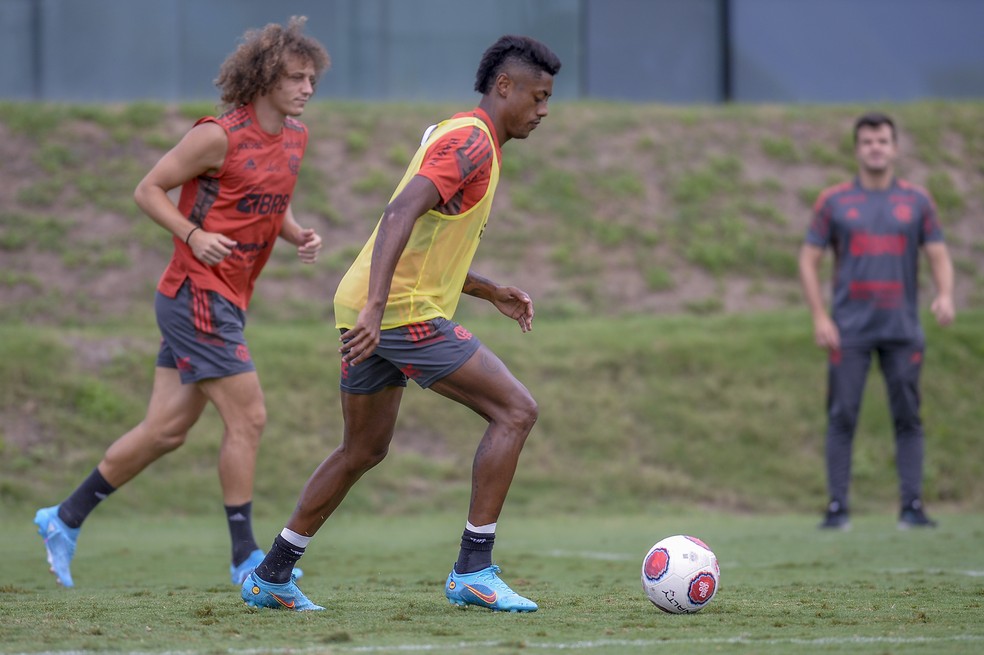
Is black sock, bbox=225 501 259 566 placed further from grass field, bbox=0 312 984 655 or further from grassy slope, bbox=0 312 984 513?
grassy slope, bbox=0 312 984 513

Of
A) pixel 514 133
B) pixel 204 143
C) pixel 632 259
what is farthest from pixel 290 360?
pixel 514 133

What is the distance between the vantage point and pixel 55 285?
47.2ft

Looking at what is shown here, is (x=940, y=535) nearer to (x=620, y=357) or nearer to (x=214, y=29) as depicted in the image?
(x=620, y=357)

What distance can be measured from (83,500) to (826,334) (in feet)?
17.8

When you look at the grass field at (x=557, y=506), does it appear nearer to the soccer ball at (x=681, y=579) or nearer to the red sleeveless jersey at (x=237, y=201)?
the soccer ball at (x=681, y=579)

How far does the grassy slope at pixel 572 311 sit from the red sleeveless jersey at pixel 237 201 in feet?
15.3

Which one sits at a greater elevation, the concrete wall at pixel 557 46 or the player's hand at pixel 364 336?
the concrete wall at pixel 557 46

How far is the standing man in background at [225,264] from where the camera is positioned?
641cm

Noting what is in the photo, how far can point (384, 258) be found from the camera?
4676 mm

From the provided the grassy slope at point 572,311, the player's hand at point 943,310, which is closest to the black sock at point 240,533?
the grassy slope at point 572,311

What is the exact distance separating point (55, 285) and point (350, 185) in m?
3.82

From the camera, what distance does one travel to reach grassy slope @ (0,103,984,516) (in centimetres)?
1162

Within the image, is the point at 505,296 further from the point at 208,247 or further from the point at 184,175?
the point at 184,175

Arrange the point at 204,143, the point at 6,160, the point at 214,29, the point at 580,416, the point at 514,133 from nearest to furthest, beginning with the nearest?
the point at 514,133 → the point at 204,143 → the point at 580,416 → the point at 6,160 → the point at 214,29
